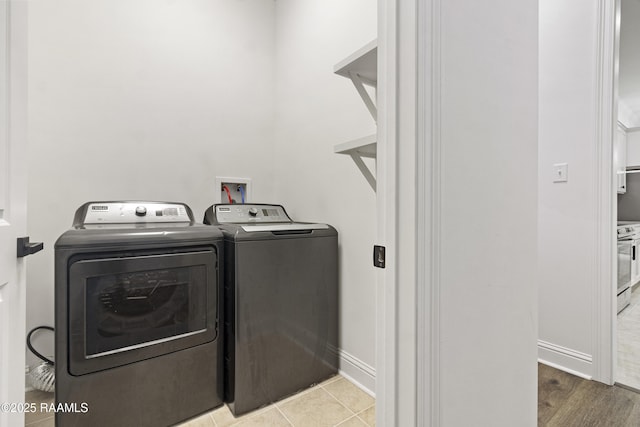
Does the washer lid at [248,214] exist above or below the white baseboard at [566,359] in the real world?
above

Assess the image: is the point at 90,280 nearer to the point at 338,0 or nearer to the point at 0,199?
the point at 0,199

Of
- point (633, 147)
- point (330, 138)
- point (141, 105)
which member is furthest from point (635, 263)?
point (141, 105)

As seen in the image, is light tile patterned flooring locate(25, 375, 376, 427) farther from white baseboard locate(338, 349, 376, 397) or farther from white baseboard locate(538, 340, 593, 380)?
white baseboard locate(538, 340, 593, 380)

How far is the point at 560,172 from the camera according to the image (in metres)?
1.81

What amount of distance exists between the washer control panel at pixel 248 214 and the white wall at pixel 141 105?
0.35 meters

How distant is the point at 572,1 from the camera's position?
1765 mm

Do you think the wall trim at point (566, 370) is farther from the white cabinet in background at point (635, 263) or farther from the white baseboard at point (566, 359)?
the white cabinet in background at point (635, 263)

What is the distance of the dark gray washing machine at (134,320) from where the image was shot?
1.17 m

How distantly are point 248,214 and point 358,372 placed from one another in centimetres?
114

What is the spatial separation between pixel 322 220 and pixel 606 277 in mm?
1595

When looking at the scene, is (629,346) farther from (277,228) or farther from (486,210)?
(277,228)

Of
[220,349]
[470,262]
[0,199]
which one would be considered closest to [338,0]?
[470,262]

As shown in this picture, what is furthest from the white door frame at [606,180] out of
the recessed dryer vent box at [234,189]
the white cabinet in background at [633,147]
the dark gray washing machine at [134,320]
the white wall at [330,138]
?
the white cabinet in background at [633,147]

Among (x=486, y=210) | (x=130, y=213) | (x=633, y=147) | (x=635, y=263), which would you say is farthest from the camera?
(x=633, y=147)
